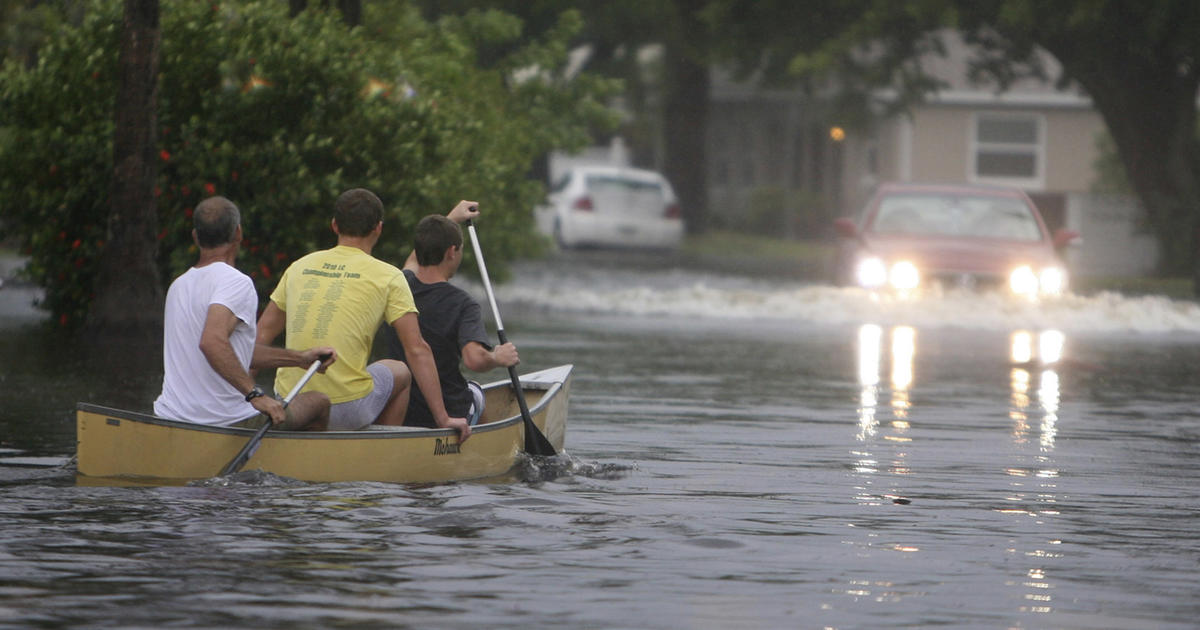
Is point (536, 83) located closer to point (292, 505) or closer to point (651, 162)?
point (292, 505)

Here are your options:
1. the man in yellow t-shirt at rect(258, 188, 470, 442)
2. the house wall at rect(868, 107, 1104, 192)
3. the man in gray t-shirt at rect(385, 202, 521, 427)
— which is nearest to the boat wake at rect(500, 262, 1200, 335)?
the man in gray t-shirt at rect(385, 202, 521, 427)

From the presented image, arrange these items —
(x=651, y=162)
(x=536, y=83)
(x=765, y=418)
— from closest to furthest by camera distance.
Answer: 1. (x=765, y=418)
2. (x=536, y=83)
3. (x=651, y=162)

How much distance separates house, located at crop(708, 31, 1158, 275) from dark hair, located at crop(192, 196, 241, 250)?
31.0m

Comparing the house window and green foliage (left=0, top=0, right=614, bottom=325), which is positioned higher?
the house window

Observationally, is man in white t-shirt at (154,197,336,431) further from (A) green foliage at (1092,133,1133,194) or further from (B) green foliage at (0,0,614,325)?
(A) green foliage at (1092,133,1133,194)

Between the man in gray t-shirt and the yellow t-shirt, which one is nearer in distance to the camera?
the yellow t-shirt

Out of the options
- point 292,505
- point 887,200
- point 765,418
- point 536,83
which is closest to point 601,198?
point 536,83

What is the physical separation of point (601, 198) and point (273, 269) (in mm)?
24523

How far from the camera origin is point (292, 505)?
31.4 feet

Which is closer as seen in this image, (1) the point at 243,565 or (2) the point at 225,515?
(1) the point at 243,565

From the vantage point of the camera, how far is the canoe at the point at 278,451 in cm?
965

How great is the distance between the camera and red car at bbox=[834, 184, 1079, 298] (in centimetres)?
2289

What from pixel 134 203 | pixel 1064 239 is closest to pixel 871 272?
pixel 1064 239

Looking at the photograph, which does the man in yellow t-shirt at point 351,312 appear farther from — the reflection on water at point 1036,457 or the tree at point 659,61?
the tree at point 659,61
